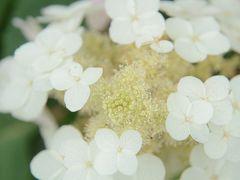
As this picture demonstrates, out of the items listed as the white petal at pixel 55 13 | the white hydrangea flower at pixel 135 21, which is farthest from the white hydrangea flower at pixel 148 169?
the white petal at pixel 55 13

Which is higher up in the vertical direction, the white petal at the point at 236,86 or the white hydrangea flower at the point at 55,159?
the white petal at the point at 236,86

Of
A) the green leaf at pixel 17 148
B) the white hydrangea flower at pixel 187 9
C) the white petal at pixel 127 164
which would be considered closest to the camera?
the white petal at pixel 127 164

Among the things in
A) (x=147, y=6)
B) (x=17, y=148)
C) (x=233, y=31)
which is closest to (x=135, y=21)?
(x=147, y=6)

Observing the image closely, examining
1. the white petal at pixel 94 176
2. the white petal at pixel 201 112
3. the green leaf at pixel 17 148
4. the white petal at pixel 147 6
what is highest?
the white petal at pixel 147 6

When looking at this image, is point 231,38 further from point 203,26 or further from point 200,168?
point 200,168

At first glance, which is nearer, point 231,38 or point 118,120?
point 118,120

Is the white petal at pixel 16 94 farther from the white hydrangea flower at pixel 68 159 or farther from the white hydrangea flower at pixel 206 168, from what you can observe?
the white hydrangea flower at pixel 206 168

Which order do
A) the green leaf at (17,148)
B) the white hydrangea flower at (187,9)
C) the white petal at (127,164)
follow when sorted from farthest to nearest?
1. the green leaf at (17,148)
2. the white hydrangea flower at (187,9)
3. the white petal at (127,164)

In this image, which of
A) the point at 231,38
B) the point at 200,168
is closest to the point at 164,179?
the point at 200,168
